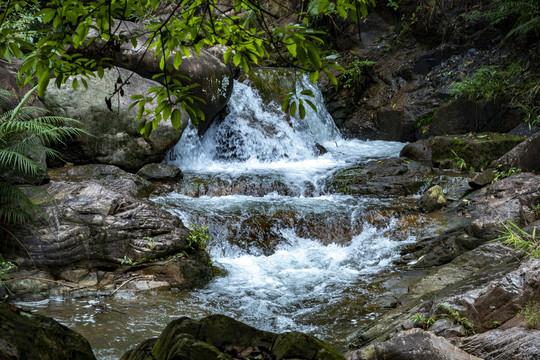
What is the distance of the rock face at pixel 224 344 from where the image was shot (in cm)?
193

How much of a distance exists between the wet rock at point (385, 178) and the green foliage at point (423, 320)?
5441mm

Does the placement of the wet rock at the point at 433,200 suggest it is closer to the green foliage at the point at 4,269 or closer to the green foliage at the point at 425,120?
the green foliage at the point at 425,120

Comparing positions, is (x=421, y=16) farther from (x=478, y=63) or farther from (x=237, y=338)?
(x=237, y=338)

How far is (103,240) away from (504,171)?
636 centimetres

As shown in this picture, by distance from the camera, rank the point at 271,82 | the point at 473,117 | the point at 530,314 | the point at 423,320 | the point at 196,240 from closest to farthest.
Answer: the point at 530,314
the point at 423,320
the point at 196,240
the point at 473,117
the point at 271,82

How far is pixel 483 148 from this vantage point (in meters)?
8.79

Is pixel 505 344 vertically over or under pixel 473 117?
under

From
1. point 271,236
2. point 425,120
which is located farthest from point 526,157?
point 425,120

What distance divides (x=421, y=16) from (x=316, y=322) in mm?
12309

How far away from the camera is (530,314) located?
258cm

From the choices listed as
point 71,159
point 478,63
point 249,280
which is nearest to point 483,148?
point 478,63

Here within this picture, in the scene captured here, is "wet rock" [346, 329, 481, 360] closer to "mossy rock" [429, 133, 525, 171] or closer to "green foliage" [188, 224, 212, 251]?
"green foliage" [188, 224, 212, 251]

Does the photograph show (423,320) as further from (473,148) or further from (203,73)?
(203,73)

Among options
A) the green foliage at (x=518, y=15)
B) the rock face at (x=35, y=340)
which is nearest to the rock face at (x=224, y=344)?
the rock face at (x=35, y=340)
